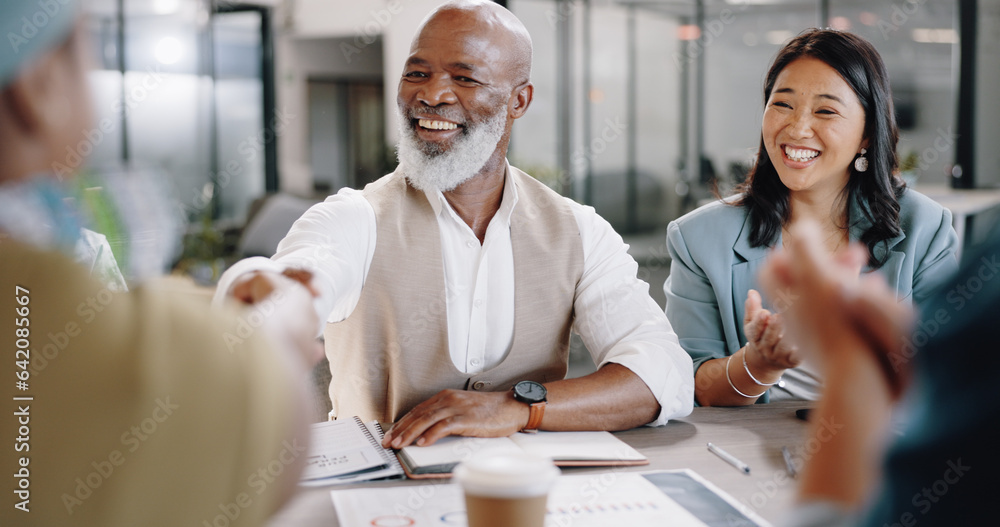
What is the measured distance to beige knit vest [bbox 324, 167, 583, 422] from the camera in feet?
5.98

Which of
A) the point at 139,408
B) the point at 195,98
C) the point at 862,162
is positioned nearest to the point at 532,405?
the point at 139,408

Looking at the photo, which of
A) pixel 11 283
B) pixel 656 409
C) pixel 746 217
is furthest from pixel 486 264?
pixel 11 283

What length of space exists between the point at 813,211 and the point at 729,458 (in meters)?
1.07

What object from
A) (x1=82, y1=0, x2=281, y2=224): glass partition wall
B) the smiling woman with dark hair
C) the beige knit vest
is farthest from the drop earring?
(x1=82, y1=0, x2=281, y2=224): glass partition wall

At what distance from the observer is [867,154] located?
215 cm

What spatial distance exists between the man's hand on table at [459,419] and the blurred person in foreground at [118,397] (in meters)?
0.71

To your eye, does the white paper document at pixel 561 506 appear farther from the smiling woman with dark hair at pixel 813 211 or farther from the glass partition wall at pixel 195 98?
the glass partition wall at pixel 195 98

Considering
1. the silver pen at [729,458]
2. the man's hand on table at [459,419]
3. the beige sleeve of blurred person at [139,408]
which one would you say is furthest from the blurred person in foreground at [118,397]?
the silver pen at [729,458]

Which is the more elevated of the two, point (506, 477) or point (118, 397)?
point (118, 397)

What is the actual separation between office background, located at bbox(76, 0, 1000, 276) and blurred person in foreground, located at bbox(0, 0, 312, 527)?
6394 mm

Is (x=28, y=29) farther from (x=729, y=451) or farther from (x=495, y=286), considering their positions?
(x=495, y=286)

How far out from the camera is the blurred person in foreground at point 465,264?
1800mm

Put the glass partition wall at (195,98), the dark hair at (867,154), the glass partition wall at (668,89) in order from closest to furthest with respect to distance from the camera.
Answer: the dark hair at (867,154)
the glass partition wall at (195,98)
the glass partition wall at (668,89)

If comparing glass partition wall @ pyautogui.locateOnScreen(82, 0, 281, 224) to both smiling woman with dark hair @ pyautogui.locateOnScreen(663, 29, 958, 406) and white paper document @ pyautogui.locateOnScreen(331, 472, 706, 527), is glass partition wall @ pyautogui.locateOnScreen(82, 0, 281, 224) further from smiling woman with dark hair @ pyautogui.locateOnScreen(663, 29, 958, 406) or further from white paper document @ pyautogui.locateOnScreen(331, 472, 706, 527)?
white paper document @ pyautogui.locateOnScreen(331, 472, 706, 527)
